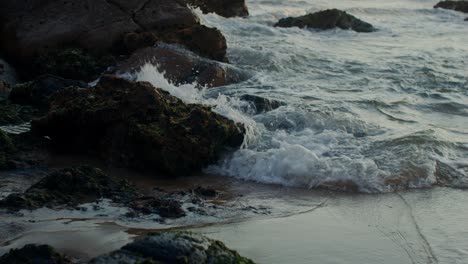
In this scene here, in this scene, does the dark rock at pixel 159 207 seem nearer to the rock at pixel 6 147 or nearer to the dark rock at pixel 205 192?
the dark rock at pixel 205 192

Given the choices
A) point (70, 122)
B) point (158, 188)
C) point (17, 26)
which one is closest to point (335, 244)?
point (158, 188)

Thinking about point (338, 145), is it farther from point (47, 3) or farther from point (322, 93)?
point (47, 3)

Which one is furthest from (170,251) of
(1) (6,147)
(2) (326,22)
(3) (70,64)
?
(2) (326,22)

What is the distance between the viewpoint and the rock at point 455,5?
76.2 ft

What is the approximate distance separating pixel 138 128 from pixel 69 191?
53.1 inches

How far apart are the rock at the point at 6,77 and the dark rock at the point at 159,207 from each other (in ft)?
14.4

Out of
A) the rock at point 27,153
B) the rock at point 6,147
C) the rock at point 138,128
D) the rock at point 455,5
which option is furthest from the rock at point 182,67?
the rock at point 455,5

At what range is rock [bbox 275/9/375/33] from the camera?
17.8 meters

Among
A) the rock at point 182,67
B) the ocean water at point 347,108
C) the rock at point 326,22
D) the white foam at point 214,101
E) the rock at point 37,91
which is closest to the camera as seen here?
the ocean water at point 347,108

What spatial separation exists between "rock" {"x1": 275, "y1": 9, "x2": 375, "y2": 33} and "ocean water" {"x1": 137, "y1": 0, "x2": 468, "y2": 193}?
132 cm

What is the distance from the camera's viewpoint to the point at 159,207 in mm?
5270

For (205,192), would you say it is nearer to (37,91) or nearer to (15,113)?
(15,113)

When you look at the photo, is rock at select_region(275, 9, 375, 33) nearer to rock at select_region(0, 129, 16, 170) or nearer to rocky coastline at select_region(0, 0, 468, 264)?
rocky coastline at select_region(0, 0, 468, 264)

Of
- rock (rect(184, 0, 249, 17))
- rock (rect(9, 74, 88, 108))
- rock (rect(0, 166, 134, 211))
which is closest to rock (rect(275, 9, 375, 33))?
rock (rect(184, 0, 249, 17))
